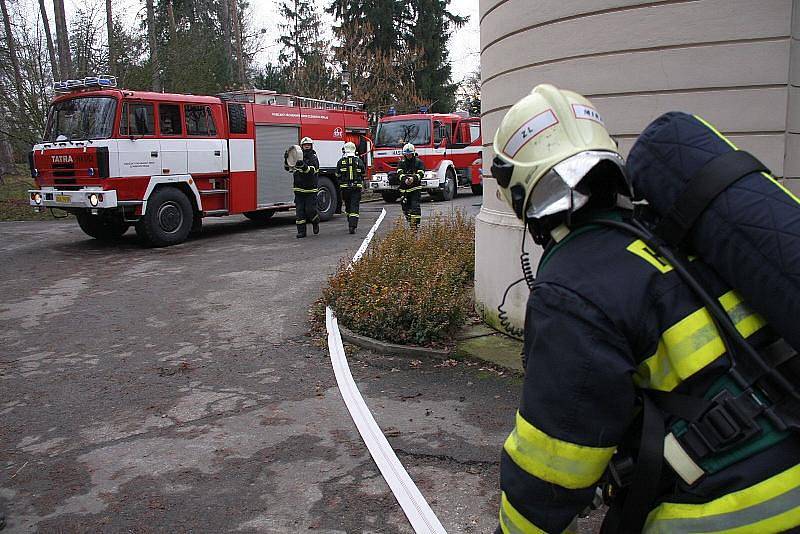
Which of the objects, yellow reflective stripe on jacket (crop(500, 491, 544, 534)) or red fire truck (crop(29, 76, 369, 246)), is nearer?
yellow reflective stripe on jacket (crop(500, 491, 544, 534))

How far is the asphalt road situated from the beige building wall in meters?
1.91

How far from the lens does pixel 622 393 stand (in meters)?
1.45

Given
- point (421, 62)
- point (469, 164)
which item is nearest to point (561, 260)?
point (469, 164)

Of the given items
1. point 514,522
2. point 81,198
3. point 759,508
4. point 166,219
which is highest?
point 81,198

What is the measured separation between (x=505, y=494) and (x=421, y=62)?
120ft

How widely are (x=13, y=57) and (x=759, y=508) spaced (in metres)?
24.0

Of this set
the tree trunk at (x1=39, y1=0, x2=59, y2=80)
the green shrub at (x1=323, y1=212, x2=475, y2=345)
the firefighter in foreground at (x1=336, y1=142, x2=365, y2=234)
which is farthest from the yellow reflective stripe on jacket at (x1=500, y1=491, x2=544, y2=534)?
the tree trunk at (x1=39, y1=0, x2=59, y2=80)

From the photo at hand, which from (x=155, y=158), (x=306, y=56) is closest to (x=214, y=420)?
(x=155, y=158)

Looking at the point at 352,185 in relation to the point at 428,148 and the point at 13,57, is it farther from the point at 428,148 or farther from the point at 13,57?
the point at 13,57

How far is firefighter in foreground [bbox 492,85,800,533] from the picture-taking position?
1.44m

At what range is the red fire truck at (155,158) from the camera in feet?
39.0

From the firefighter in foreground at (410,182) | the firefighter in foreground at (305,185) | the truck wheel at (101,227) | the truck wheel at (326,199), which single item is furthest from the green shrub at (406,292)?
the truck wheel at (326,199)

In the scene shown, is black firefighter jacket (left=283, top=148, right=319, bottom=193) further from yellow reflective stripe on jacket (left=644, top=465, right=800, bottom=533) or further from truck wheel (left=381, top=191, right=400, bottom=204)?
yellow reflective stripe on jacket (left=644, top=465, right=800, bottom=533)

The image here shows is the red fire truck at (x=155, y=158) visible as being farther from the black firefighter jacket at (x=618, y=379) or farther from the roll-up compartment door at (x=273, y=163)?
the black firefighter jacket at (x=618, y=379)
